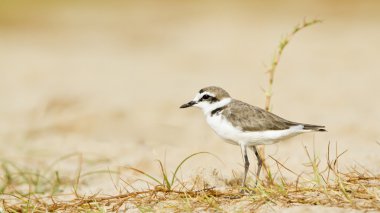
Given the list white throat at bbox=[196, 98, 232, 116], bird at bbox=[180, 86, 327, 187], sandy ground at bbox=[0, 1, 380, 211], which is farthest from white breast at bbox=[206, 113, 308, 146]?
sandy ground at bbox=[0, 1, 380, 211]

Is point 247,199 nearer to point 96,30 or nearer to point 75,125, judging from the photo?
point 75,125

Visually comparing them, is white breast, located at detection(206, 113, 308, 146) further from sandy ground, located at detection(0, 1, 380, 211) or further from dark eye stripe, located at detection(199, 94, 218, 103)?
sandy ground, located at detection(0, 1, 380, 211)

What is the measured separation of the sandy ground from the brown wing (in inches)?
30.2

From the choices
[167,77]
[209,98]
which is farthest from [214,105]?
[167,77]

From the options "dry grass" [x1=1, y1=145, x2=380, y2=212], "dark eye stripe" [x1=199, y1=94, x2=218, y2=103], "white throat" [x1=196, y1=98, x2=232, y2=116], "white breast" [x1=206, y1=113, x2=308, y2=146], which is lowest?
"dry grass" [x1=1, y1=145, x2=380, y2=212]

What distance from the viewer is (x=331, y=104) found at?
946 centimetres

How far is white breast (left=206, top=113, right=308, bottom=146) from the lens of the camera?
480 cm

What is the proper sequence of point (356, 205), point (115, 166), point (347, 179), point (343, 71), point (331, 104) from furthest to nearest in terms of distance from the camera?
1. point (343, 71)
2. point (331, 104)
3. point (115, 166)
4. point (347, 179)
5. point (356, 205)

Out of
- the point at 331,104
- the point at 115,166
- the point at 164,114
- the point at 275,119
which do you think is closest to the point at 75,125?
the point at 164,114

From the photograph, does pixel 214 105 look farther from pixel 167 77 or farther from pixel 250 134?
pixel 167 77

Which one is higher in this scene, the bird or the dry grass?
the bird

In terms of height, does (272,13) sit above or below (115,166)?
above

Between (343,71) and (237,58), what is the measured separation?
261 cm

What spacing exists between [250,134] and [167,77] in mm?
7215
